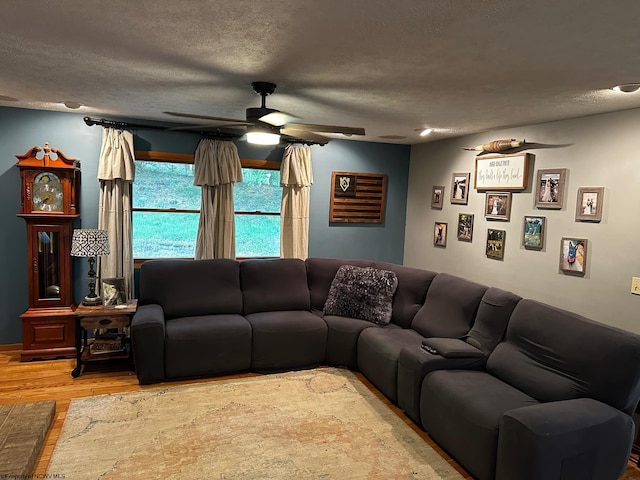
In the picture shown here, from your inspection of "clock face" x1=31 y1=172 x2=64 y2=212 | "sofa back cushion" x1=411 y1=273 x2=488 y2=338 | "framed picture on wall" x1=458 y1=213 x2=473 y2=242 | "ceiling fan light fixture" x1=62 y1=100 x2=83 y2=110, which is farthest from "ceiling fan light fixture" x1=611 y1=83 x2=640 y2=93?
"clock face" x1=31 y1=172 x2=64 y2=212

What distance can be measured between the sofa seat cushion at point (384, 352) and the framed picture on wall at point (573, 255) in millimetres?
1371

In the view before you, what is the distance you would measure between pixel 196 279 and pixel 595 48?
11.7ft

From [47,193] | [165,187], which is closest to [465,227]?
[165,187]

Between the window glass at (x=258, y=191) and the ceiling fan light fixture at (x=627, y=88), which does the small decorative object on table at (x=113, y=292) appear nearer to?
the window glass at (x=258, y=191)

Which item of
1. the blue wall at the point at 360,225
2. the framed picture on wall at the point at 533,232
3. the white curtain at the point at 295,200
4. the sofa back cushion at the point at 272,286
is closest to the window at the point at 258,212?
the white curtain at the point at 295,200

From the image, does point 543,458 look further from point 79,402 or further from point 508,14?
point 79,402

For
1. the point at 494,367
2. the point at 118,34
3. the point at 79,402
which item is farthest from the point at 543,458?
the point at 79,402

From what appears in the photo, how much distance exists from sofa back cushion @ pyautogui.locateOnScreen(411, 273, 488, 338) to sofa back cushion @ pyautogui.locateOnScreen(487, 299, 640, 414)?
392mm

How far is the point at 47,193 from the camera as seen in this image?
3.91 meters

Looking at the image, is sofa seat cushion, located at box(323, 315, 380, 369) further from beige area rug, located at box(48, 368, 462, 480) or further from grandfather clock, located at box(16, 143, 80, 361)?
grandfather clock, located at box(16, 143, 80, 361)

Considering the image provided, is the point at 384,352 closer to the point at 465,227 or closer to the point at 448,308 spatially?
the point at 448,308

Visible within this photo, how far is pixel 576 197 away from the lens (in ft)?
11.3

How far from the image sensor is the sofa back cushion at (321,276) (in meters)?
4.46

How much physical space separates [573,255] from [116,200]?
4.25m
